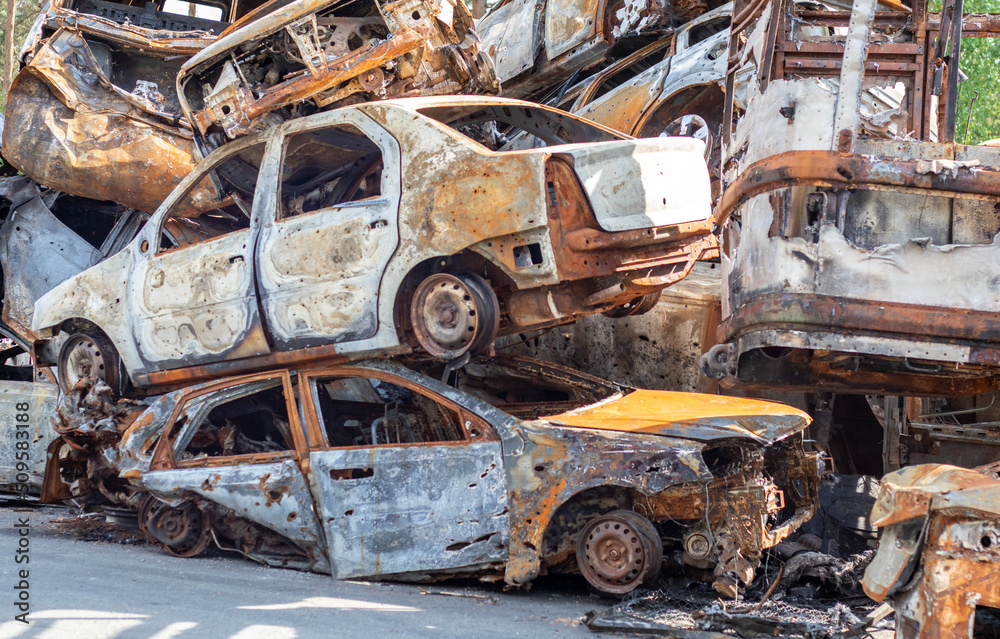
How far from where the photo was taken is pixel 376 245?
5297mm

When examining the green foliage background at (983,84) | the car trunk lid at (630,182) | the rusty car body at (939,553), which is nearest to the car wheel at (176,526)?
the car trunk lid at (630,182)

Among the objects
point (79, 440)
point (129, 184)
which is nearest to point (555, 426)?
point (79, 440)

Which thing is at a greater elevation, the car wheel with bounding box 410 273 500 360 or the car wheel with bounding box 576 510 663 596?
the car wheel with bounding box 410 273 500 360

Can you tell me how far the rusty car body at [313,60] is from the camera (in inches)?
233

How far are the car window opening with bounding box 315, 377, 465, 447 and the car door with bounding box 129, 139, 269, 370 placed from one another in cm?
68

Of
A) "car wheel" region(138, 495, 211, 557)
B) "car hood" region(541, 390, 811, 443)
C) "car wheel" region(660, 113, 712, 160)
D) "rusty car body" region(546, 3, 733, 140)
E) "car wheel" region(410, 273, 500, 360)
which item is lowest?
"car wheel" region(138, 495, 211, 557)

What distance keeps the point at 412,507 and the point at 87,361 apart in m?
3.08

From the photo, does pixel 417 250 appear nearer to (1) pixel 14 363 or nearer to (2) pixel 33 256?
(2) pixel 33 256

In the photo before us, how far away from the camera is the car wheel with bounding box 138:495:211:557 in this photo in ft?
18.1

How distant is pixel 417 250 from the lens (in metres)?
5.16

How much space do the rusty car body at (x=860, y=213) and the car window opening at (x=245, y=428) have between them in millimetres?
2890

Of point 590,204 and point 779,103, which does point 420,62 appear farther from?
point 779,103

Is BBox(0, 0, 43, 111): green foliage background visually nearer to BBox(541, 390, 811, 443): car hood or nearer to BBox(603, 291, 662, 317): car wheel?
BBox(603, 291, 662, 317): car wheel

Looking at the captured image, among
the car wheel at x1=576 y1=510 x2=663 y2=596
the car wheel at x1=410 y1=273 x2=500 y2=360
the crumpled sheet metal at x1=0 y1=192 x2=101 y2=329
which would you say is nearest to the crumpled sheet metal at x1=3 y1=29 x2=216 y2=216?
the crumpled sheet metal at x1=0 y1=192 x2=101 y2=329
